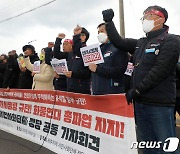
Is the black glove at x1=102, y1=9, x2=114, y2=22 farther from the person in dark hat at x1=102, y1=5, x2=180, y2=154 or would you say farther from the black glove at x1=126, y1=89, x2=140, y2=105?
the black glove at x1=126, y1=89, x2=140, y2=105

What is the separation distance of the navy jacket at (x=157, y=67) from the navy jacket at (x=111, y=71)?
0.78 meters

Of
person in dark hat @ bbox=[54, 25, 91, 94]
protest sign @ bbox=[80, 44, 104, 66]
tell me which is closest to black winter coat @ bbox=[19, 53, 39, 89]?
person in dark hat @ bbox=[54, 25, 91, 94]

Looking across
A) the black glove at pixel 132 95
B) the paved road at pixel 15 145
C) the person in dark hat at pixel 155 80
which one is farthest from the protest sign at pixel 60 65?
the black glove at pixel 132 95

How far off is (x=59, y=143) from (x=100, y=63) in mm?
1422

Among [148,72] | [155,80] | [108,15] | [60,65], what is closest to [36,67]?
[60,65]

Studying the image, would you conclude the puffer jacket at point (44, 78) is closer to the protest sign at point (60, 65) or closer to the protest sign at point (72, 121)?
the protest sign at point (72, 121)

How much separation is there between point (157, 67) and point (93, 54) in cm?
142

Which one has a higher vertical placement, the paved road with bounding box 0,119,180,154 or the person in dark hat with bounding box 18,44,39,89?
the person in dark hat with bounding box 18,44,39,89

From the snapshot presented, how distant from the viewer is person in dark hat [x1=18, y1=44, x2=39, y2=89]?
287 inches

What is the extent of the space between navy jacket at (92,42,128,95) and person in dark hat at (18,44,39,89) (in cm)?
303

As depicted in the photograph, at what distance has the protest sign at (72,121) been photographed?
374 cm

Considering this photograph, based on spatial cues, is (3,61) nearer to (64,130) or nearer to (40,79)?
(40,79)

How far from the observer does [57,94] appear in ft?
16.9

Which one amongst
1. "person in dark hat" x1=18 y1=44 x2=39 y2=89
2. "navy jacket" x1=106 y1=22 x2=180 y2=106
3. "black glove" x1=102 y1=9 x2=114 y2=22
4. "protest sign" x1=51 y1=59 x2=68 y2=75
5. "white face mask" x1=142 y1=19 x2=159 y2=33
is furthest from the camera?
"person in dark hat" x1=18 y1=44 x2=39 y2=89
